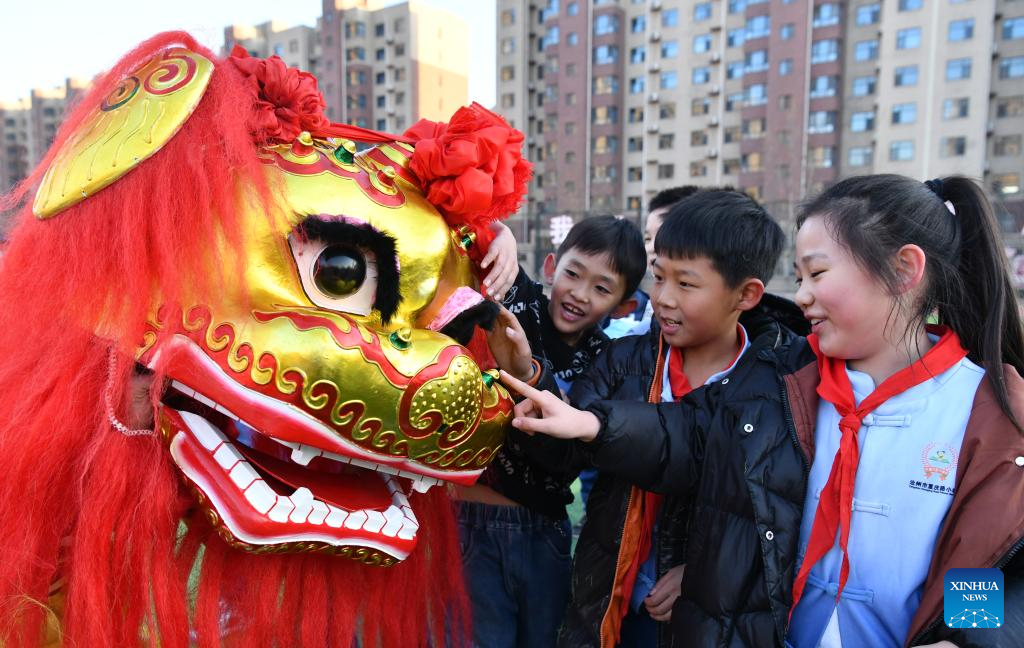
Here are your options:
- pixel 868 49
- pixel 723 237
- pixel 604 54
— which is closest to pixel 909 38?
pixel 868 49

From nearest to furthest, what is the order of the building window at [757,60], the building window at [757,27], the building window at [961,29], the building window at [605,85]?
1. the building window at [961,29]
2. the building window at [757,27]
3. the building window at [757,60]
4. the building window at [605,85]

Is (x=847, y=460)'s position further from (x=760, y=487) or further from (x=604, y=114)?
(x=604, y=114)

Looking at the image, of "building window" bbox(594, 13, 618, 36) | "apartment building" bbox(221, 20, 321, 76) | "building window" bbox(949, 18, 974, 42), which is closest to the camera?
"building window" bbox(949, 18, 974, 42)

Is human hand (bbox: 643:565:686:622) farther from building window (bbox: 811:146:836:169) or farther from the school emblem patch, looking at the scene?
building window (bbox: 811:146:836:169)

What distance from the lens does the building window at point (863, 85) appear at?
2977cm

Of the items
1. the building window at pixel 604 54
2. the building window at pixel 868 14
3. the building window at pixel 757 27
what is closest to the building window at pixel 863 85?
the building window at pixel 868 14

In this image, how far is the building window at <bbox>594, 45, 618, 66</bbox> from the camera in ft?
119

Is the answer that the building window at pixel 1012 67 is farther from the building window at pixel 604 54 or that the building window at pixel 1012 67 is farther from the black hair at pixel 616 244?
the black hair at pixel 616 244

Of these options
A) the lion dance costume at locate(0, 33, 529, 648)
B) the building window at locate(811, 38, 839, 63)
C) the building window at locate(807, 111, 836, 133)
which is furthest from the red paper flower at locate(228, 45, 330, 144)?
the building window at locate(811, 38, 839, 63)

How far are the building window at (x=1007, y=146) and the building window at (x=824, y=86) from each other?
6538 millimetres

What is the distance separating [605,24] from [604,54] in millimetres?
1528

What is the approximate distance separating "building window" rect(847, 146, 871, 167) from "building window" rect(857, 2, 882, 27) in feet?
17.4

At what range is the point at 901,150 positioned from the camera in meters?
28.6

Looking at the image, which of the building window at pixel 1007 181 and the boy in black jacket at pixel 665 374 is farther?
the building window at pixel 1007 181
